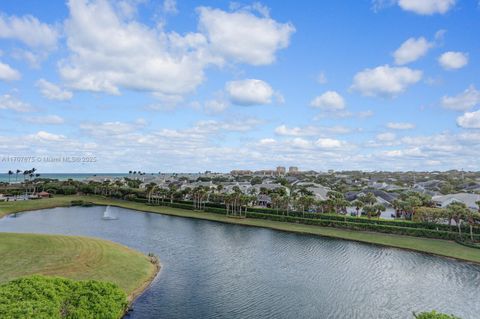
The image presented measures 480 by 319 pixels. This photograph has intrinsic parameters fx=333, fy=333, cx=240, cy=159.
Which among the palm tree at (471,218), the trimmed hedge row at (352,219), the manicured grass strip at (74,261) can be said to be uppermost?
the palm tree at (471,218)

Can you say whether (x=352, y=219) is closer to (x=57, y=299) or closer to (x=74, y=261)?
(x=74, y=261)

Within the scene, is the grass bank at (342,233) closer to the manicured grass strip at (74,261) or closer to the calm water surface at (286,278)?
the calm water surface at (286,278)

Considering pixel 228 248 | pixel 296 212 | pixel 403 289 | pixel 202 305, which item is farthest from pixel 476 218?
pixel 202 305

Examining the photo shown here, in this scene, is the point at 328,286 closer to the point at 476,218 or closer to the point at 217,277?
the point at 217,277

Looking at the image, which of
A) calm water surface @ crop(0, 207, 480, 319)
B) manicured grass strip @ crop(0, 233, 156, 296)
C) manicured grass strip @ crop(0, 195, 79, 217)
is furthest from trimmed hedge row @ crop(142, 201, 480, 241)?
manicured grass strip @ crop(0, 195, 79, 217)

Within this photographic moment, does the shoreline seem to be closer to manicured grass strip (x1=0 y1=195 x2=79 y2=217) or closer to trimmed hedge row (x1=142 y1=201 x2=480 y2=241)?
trimmed hedge row (x1=142 y1=201 x2=480 y2=241)

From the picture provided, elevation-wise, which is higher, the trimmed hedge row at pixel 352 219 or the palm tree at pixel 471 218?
the palm tree at pixel 471 218

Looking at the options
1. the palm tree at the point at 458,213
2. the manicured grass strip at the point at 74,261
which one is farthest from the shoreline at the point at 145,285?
the palm tree at the point at 458,213
